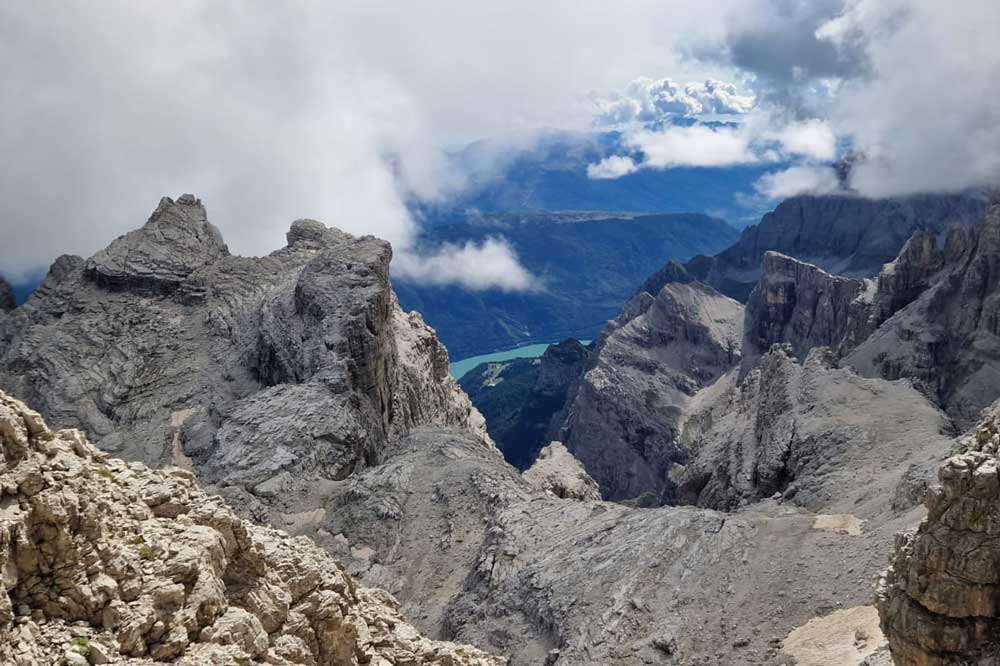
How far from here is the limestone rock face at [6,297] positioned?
97.5 meters

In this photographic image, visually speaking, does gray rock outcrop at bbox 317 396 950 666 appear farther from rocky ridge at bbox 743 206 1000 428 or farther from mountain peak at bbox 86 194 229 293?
rocky ridge at bbox 743 206 1000 428

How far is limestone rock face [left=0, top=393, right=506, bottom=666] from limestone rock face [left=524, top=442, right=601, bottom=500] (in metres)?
55.8

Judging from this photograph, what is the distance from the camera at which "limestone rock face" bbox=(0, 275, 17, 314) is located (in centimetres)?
9750

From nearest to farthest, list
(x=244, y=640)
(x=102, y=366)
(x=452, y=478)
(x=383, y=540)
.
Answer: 1. (x=244, y=640)
2. (x=383, y=540)
3. (x=452, y=478)
4. (x=102, y=366)

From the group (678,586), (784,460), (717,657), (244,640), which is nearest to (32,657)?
(244,640)

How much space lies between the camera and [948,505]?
25.5 metres

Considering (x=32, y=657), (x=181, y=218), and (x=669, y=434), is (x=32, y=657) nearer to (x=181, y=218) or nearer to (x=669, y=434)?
(x=181, y=218)

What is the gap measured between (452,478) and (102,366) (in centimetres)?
3964

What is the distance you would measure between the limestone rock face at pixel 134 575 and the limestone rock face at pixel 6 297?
86.9 metres

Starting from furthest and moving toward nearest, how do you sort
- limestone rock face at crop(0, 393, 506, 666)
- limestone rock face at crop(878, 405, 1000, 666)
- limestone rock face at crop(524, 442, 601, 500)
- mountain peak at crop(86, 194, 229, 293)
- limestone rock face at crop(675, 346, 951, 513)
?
mountain peak at crop(86, 194, 229, 293) < limestone rock face at crop(524, 442, 601, 500) < limestone rock face at crop(675, 346, 951, 513) < limestone rock face at crop(878, 405, 1000, 666) < limestone rock face at crop(0, 393, 506, 666)

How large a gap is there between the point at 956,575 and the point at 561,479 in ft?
204

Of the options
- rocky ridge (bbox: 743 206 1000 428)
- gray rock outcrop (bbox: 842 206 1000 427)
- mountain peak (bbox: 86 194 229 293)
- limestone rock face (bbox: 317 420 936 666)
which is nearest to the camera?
limestone rock face (bbox: 317 420 936 666)

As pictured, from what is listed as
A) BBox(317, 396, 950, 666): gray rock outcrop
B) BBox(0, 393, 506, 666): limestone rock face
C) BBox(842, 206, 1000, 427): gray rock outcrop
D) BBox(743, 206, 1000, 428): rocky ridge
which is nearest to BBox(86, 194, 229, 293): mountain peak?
BBox(317, 396, 950, 666): gray rock outcrop

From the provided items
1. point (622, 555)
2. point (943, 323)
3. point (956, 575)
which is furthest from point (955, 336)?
point (956, 575)
